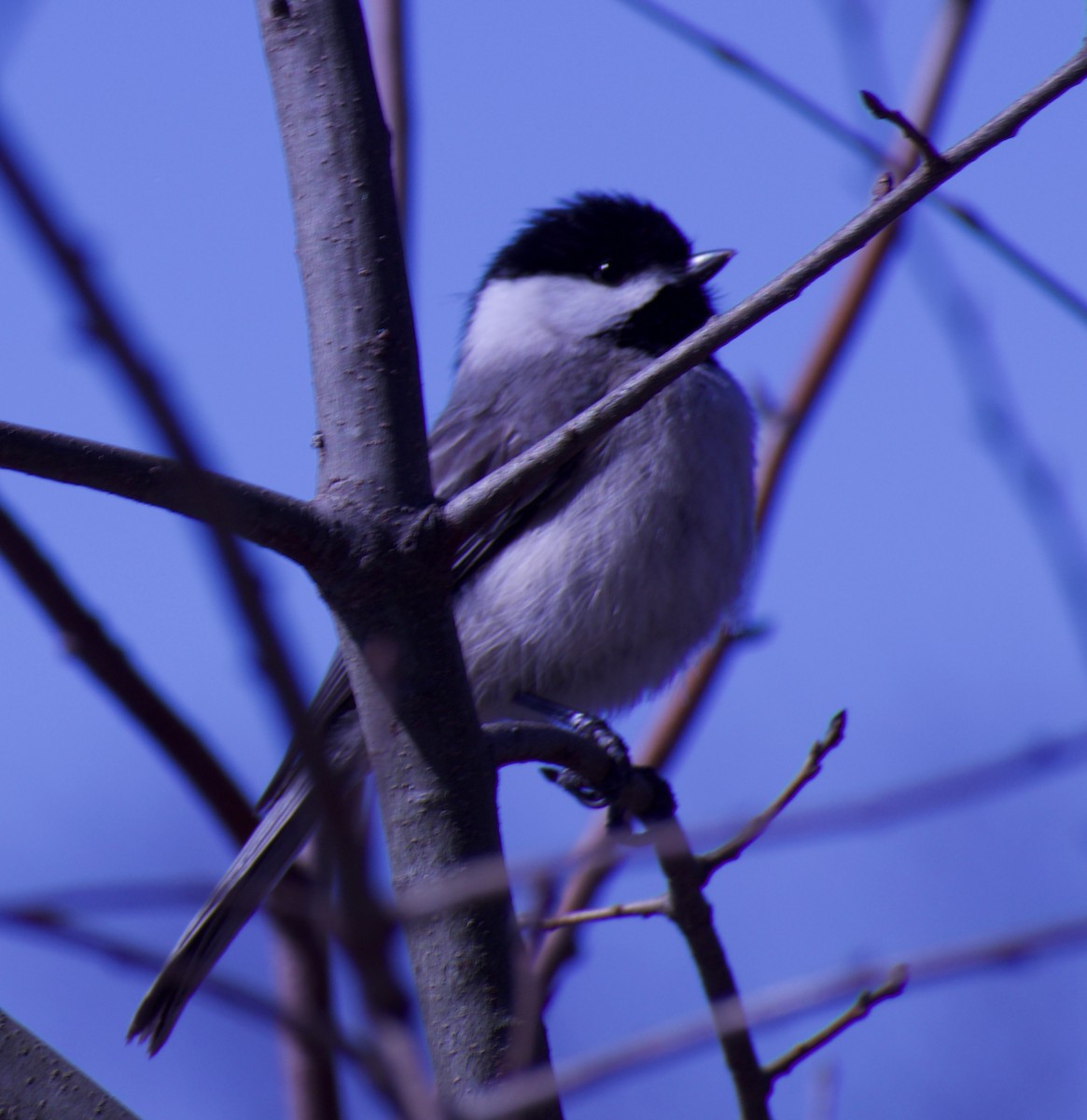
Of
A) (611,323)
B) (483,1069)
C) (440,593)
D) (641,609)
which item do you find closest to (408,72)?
(611,323)

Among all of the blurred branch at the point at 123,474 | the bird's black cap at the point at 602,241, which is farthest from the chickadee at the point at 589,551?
the blurred branch at the point at 123,474

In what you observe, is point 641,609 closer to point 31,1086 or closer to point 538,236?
point 538,236

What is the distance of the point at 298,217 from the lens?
2.08 m

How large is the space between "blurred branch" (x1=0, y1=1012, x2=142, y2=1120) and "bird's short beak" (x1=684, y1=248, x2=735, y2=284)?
2.91m

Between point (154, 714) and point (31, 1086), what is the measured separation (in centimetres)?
62

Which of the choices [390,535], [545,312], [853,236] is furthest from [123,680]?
[545,312]

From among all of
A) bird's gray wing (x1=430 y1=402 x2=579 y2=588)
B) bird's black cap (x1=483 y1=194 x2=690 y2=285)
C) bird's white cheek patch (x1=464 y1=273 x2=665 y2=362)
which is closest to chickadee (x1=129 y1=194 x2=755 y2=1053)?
bird's gray wing (x1=430 y1=402 x2=579 y2=588)

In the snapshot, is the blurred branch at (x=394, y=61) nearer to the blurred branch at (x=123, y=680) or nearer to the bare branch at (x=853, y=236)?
the bare branch at (x=853, y=236)

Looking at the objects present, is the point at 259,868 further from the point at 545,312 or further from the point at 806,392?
the point at 545,312

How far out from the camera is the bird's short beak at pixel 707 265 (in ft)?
13.1

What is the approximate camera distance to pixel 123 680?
46.2 inches

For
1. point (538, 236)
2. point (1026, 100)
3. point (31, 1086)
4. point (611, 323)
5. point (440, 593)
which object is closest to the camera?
point (31, 1086)

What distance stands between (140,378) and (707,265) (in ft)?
11.3

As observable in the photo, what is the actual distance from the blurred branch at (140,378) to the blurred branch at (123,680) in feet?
1.03
